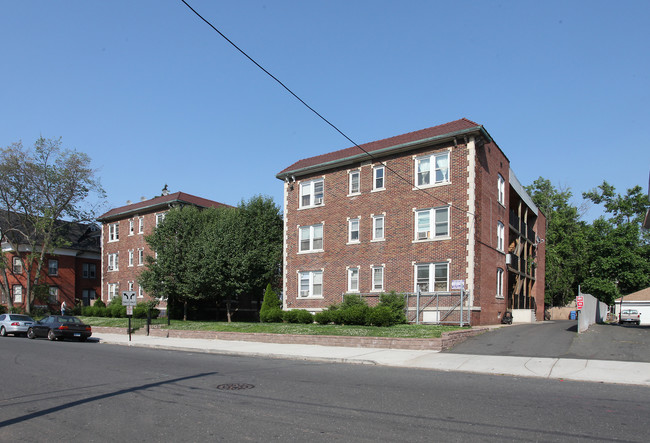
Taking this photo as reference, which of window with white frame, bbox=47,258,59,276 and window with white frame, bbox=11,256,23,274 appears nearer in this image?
window with white frame, bbox=11,256,23,274

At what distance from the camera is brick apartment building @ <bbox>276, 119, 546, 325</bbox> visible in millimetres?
24797

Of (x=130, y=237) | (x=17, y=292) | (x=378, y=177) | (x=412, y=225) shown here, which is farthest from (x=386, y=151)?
(x=17, y=292)

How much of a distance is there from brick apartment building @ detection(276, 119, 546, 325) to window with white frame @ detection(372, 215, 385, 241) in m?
0.06

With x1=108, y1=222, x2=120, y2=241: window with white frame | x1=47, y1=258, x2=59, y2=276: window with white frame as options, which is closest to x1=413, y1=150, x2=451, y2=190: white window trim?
x1=108, y1=222, x2=120, y2=241: window with white frame

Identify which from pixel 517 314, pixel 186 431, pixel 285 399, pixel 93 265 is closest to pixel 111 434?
pixel 186 431

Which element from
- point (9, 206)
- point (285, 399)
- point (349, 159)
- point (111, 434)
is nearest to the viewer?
point (111, 434)

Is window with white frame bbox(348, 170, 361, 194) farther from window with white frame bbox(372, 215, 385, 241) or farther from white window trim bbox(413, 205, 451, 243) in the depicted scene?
white window trim bbox(413, 205, 451, 243)

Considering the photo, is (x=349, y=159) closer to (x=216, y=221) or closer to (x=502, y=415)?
(x=216, y=221)

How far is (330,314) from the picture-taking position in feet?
80.2

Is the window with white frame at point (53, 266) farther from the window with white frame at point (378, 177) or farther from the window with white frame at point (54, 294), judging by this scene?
the window with white frame at point (378, 177)

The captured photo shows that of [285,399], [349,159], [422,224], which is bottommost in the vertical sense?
[285,399]

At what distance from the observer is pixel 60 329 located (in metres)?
25.5

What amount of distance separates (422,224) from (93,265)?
1766 inches

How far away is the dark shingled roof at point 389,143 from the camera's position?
2536 centimetres
